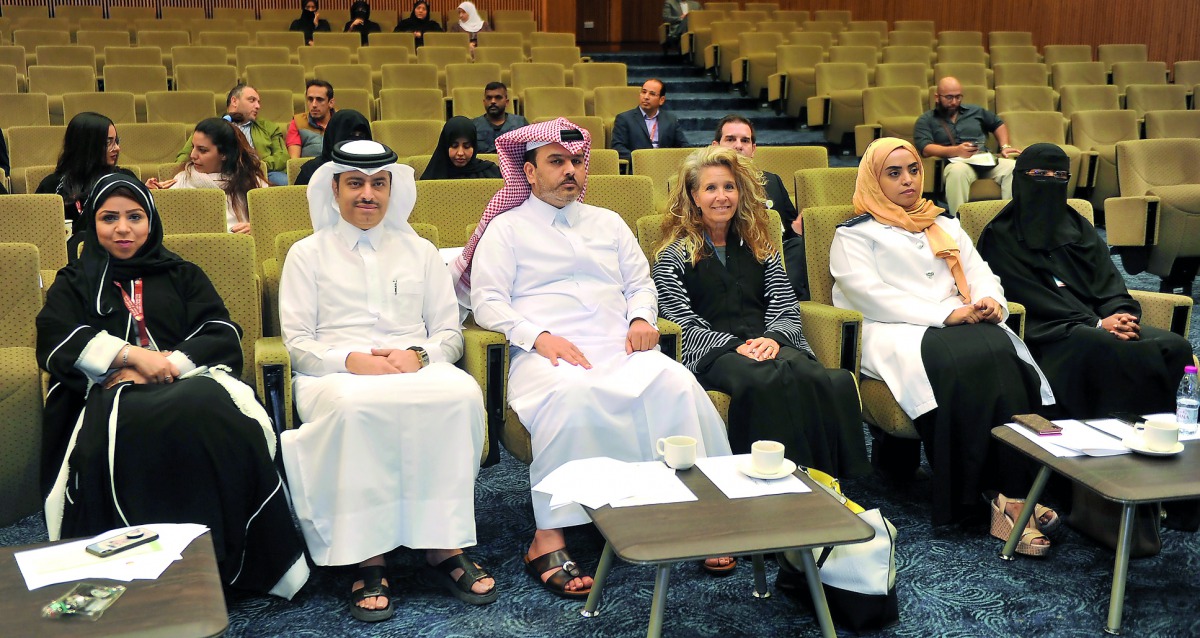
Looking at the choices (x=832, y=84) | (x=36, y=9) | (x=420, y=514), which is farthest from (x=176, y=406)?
(x=36, y=9)

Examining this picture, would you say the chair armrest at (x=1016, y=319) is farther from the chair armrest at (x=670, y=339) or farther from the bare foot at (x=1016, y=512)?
the chair armrest at (x=670, y=339)

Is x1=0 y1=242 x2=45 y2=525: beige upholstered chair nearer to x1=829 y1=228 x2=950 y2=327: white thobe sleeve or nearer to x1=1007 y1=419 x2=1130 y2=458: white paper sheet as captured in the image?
x1=829 y1=228 x2=950 y2=327: white thobe sleeve

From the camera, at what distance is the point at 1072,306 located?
11.2ft

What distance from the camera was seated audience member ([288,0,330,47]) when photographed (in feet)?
30.8

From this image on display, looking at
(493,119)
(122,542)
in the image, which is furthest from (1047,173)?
(493,119)

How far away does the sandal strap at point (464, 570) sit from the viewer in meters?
2.61

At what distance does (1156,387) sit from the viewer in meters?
3.16

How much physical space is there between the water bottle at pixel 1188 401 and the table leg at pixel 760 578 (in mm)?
1124

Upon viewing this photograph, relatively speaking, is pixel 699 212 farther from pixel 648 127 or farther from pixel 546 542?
pixel 648 127

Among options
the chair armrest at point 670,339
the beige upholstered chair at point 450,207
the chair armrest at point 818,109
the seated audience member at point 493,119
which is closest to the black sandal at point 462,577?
the chair armrest at point 670,339

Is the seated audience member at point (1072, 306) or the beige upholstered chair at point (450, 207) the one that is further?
the beige upholstered chair at point (450, 207)

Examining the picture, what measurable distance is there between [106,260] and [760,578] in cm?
181

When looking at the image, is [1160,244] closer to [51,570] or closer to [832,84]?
[832,84]

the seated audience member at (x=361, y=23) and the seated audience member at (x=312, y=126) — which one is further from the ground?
the seated audience member at (x=361, y=23)
